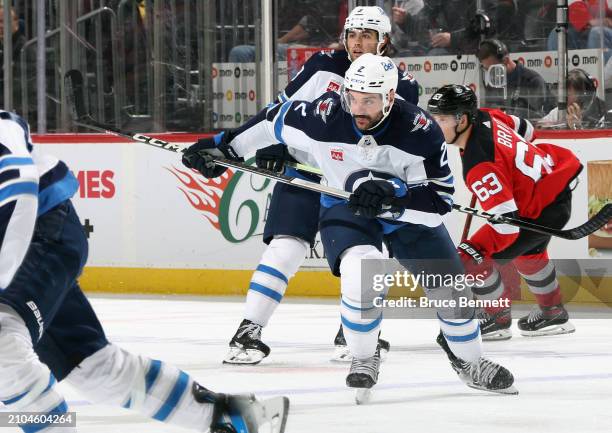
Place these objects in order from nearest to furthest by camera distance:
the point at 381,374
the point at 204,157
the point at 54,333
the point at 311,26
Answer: the point at 54,333, the point at 381,374, the point at 204,157, the point at 311,26

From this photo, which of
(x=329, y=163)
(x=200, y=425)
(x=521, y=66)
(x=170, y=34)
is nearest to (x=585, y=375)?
(x=329, y=163)

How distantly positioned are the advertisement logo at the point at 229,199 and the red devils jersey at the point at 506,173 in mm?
1866

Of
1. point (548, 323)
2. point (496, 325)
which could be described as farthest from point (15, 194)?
point (548, 323)

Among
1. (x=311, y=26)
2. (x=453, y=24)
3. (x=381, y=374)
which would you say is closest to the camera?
(x=381, y=374)

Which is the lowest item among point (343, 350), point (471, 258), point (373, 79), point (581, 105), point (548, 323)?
point (548, 323)

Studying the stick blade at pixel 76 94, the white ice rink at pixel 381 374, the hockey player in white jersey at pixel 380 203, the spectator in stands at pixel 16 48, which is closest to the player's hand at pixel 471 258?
the white ice rink at pixel 381 374

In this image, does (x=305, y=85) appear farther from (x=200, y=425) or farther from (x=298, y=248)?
(x=200, y=425)

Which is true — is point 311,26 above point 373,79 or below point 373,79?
below

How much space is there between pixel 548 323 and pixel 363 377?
2005 mm

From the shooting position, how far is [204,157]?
476cm

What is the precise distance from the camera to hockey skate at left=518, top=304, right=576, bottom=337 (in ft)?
19.1

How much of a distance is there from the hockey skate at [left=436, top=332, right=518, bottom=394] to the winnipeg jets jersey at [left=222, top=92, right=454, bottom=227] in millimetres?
428

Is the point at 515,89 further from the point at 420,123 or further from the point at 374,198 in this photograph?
the point at 374,198

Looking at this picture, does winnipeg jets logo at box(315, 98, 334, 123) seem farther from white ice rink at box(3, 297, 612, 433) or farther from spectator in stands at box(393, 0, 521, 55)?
Answer: spectator in stands at box(393, 0, 521, 55)
